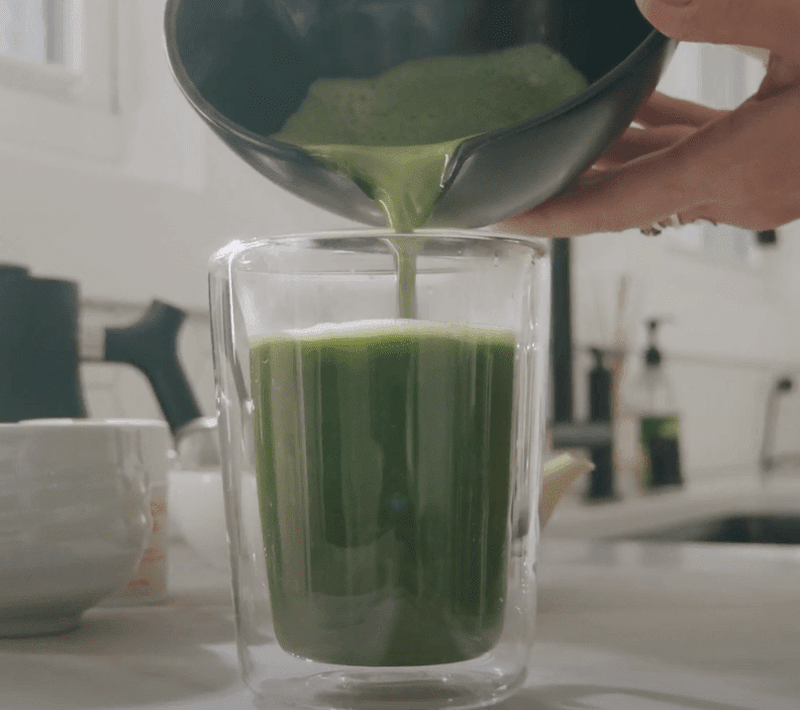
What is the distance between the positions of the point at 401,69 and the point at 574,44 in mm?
76

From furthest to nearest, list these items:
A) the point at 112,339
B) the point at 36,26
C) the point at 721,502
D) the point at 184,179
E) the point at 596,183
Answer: the point at 721,502, the point at 184,179, the point at 36,26, the point at 112,339, the point at 596,183

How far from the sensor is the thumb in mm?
349

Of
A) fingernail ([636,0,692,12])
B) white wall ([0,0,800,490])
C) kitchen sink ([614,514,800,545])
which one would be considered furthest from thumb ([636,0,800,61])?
kitchen sink ([614,514,800,545])

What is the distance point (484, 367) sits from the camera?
33 cm

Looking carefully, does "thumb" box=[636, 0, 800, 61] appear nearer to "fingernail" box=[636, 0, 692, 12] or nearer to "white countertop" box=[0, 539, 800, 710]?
"fingernail" box=[636, 0, 692, 12]

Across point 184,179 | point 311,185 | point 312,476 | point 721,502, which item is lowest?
point 721,502

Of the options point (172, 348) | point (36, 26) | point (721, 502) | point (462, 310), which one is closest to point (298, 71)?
point (462, 310)

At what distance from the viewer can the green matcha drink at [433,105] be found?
388mm

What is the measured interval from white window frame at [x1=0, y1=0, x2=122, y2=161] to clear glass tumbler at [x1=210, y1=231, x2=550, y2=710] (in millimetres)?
707

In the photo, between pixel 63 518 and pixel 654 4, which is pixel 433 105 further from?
pixel 63 518

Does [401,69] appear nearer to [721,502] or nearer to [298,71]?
[298,71]

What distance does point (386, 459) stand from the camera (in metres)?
0.31

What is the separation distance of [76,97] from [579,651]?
83cm

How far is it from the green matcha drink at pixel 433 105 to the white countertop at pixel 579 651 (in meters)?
0.21
